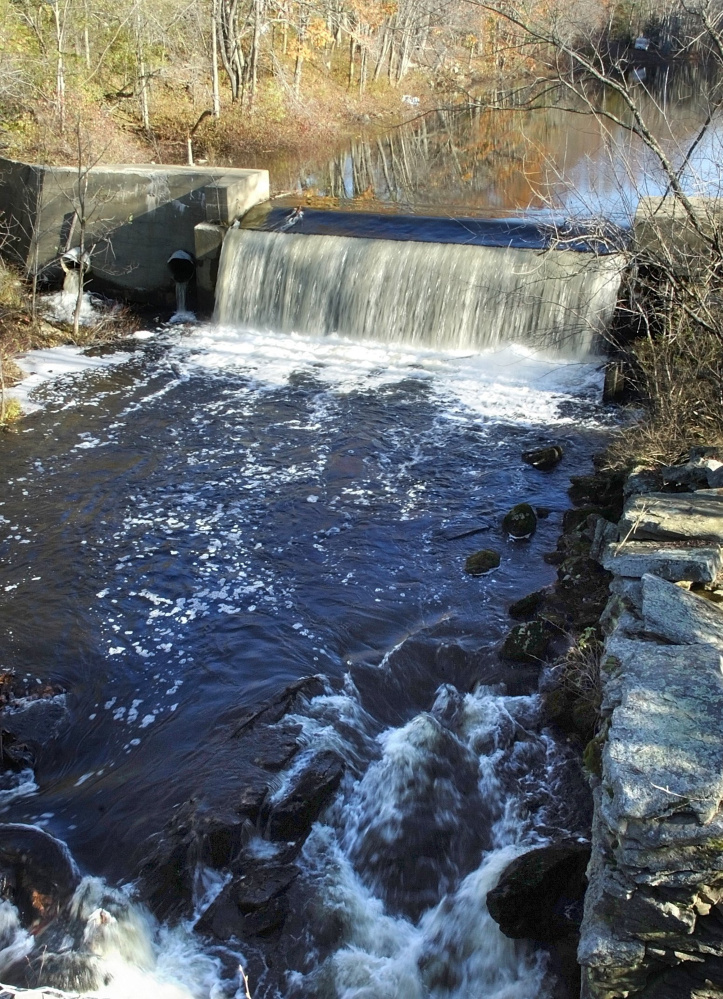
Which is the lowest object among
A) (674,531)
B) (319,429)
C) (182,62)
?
(319,429)

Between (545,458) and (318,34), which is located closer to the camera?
(545,458)

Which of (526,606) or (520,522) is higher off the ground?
(520,522)

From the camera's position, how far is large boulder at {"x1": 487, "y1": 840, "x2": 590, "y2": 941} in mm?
4305

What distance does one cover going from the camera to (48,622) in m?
7.26

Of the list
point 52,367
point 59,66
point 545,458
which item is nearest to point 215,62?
point 59,66

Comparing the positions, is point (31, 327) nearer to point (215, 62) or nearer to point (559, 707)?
point (559, 707)

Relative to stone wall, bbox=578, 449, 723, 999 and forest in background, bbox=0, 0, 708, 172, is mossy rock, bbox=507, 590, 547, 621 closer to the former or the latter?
→ stone wall, bbox=578, 449, 723, 999

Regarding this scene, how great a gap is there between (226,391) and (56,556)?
4.41 meters

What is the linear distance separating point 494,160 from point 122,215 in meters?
10.5

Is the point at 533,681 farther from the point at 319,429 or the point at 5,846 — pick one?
the point at 319,429

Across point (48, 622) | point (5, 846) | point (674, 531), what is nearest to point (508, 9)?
point (674, 531)

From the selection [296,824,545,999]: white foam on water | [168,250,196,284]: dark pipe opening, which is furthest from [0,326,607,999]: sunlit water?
[168,250,196,284]: dark pipe opening

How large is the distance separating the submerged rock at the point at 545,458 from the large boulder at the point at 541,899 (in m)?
5.66

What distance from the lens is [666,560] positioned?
5.12 metres
